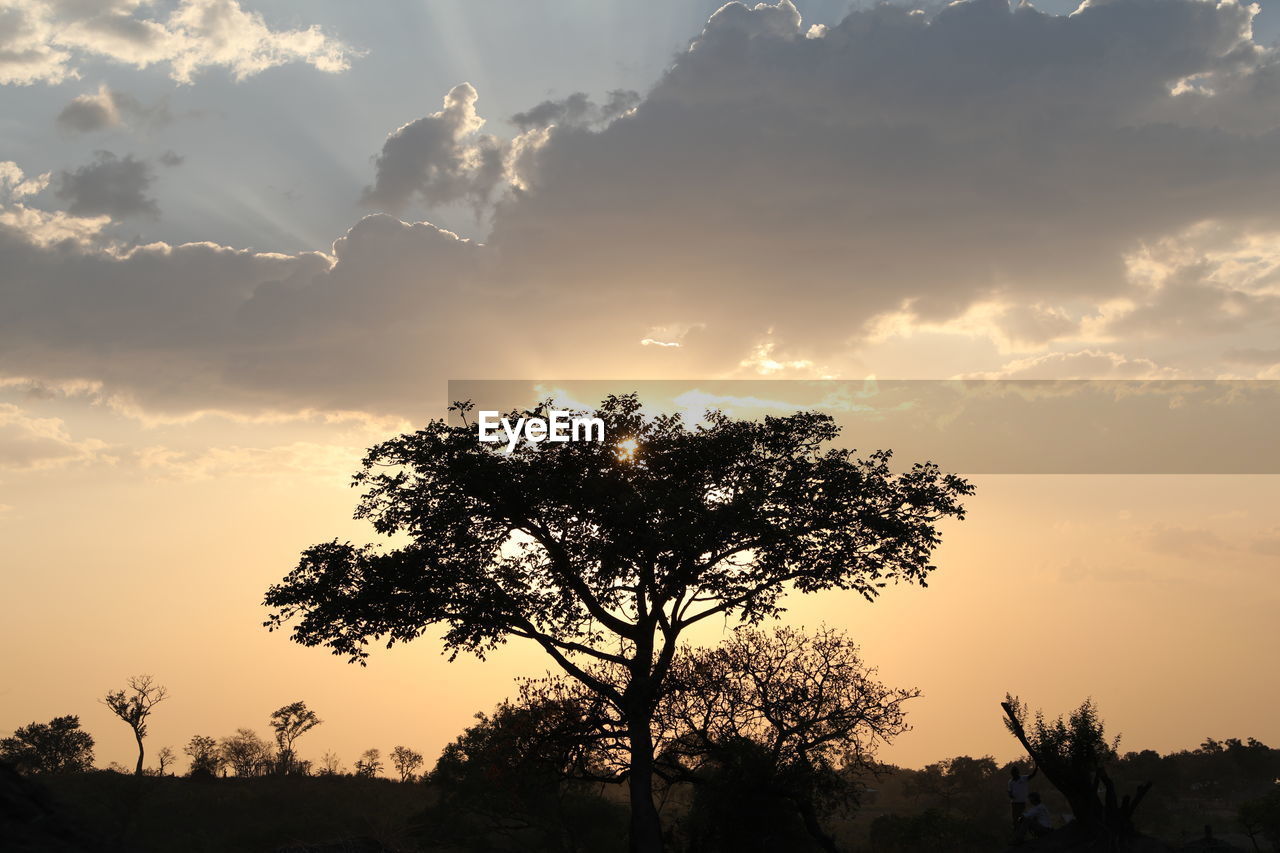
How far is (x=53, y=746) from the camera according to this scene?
95.3 meters

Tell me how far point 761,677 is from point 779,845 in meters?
5.81

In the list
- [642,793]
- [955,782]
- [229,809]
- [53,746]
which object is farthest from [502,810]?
[53,746]

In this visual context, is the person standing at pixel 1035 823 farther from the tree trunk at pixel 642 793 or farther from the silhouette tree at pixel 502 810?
the silhouette tree at pixel 502 810

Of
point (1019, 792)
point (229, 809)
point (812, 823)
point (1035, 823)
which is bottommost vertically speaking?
point (229, 809)

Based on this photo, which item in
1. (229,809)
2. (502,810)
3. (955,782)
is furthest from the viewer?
(955,782)

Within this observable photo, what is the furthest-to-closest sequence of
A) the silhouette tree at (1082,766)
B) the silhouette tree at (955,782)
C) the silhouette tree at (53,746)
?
the silhouette tree at (53,746) < the silhouette tree at (955,782) < the silhouette tree at (1082,766)

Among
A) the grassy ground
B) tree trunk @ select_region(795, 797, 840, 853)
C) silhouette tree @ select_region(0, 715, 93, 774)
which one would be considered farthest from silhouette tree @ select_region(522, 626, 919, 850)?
silhouette tree @ select_region(0, 715, 93, 774)

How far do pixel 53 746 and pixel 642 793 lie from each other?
87165 mm

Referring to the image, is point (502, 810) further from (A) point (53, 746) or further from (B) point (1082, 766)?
(A) point (53, 746)

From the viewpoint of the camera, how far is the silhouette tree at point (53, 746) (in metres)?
92.6

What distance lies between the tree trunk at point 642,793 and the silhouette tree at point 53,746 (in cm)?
8219

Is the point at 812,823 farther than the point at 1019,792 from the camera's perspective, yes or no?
Yes

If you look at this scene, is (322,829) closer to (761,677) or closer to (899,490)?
(761,677)

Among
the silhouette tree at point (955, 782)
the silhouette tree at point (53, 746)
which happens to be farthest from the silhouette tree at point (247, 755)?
the silhouette tree at point (955, 782)
